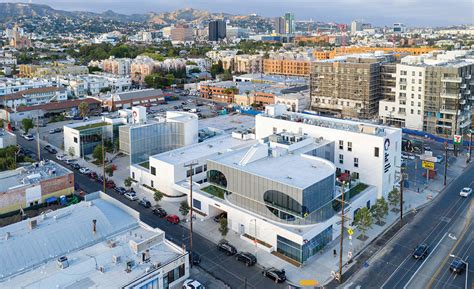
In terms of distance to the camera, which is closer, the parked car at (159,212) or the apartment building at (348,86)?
the parked car at (159,212)

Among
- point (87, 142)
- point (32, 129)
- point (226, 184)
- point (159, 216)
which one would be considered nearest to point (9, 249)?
point (159, 216)

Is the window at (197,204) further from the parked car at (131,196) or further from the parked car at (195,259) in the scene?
the parked car at (195,259)

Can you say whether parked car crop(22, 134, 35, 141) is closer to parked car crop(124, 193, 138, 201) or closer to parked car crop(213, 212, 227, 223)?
parked car crop(124, 193, 138, 201)

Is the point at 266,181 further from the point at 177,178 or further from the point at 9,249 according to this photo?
the point at 9,249

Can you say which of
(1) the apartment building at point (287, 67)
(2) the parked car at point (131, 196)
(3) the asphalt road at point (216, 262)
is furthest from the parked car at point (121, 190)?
(1) the apartment building at point (287, 67)

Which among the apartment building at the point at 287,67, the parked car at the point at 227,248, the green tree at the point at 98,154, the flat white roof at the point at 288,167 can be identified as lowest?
the parked car at the point at 227,248
